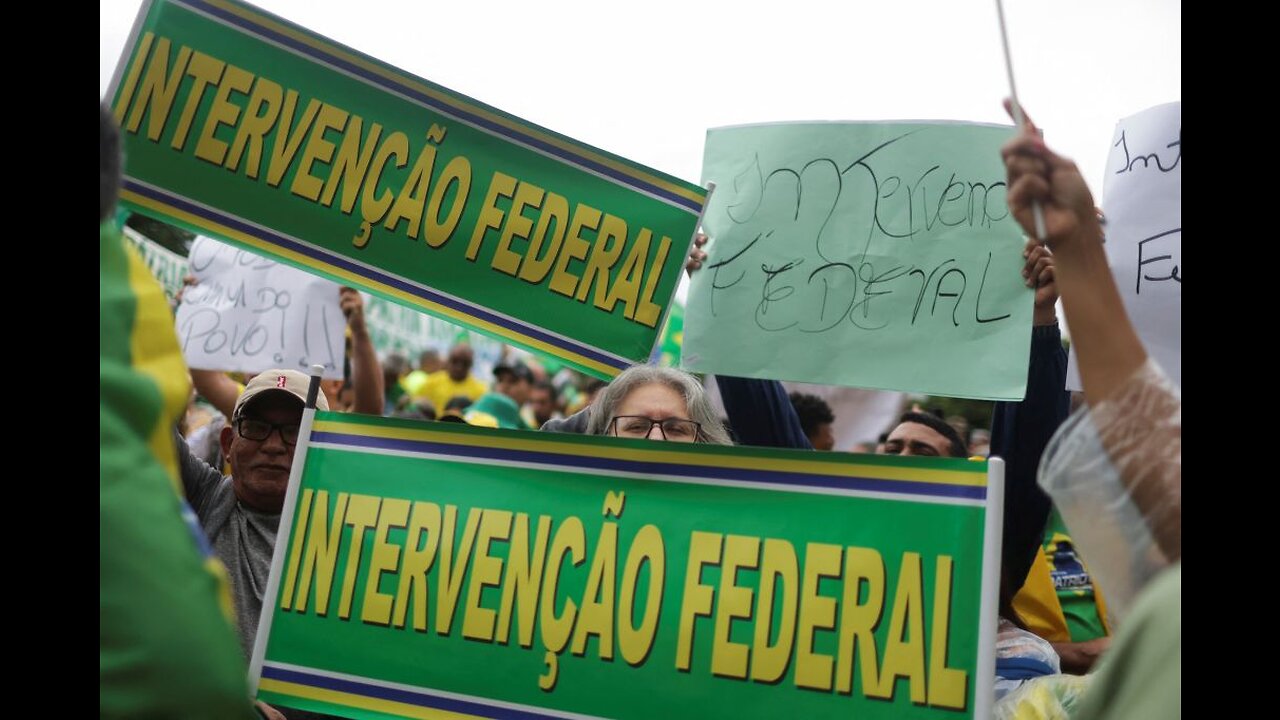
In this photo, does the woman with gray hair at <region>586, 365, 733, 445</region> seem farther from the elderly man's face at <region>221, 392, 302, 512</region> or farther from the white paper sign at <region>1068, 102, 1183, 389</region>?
the white paper sign at <region>1068, 102, 1183, 389</region>

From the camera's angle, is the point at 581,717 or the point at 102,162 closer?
the point at 102,162

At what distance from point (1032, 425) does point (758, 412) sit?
779 millimetres

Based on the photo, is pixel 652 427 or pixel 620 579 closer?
pixel 620 579

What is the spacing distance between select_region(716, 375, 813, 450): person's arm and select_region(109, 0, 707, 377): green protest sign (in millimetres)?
556

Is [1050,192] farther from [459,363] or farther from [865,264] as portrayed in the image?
[459,363]

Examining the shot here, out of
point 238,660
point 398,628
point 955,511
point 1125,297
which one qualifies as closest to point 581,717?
point 398,628

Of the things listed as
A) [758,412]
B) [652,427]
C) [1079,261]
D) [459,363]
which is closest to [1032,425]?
[758,412]

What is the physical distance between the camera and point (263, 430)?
9.10ft

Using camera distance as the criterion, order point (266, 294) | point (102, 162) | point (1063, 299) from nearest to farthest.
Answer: point (102, 162) < point (1063, 299) < point (266, 294)

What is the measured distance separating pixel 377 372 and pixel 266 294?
549 millimetres

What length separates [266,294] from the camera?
446cm

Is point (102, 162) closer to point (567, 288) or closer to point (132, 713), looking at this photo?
point (132, 713)

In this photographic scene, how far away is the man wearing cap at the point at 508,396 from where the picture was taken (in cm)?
673

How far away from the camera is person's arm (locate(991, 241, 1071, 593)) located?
2.61m
